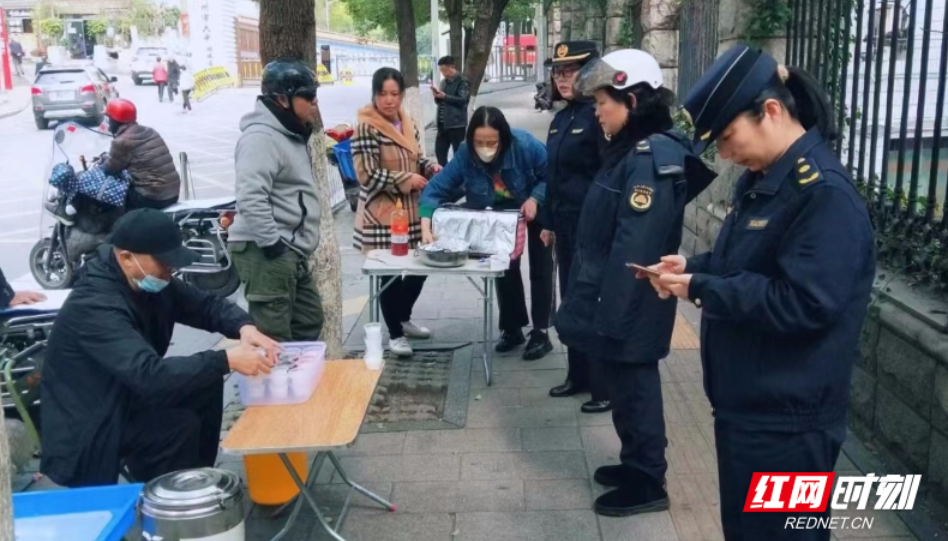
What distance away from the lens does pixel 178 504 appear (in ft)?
9.40

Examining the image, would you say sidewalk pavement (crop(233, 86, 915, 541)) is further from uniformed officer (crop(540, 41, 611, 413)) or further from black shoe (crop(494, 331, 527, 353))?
uniformed officer (crop(540, 41, 611, 413))

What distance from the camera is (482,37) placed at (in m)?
15.9

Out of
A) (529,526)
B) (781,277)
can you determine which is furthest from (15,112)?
(781,277)

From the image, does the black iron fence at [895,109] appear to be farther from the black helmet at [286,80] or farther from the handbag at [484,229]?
the black helmet at [286,80]

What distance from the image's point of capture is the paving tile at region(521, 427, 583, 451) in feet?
15.3

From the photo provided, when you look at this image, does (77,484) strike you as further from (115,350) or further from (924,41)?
(924,41)

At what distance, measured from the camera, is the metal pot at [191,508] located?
9.37 ft

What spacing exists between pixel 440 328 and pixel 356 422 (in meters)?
3.58

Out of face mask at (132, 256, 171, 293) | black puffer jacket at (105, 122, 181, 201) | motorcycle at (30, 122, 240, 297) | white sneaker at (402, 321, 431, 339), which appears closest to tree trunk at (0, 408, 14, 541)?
face mask at (132, 256, 171, 293)

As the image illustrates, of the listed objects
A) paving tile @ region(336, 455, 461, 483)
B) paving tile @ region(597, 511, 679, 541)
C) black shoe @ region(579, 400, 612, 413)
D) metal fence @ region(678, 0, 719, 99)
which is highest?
metal fence @ region(678, 0, 719, 99)

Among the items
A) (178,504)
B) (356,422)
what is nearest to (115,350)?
(178,504)

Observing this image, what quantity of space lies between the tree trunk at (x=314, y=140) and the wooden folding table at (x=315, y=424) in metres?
1.32

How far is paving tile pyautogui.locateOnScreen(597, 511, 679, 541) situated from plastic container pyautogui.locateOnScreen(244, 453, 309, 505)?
1321 mm

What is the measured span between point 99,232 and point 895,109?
241 inches
